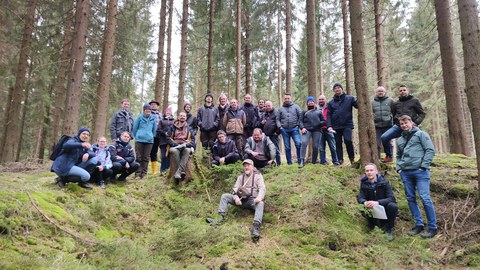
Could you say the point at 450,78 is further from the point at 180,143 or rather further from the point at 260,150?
the point at 180,143

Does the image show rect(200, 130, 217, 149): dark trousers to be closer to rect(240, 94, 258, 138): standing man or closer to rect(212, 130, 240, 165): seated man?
rect(212, 130, 240, 165): seated man

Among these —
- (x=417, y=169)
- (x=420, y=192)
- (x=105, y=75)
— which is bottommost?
(x=420, y=192)

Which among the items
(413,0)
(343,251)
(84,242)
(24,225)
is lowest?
(343,251)

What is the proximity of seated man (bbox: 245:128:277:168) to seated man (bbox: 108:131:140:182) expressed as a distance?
9.68 feet

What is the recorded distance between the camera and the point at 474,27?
5.89 meters

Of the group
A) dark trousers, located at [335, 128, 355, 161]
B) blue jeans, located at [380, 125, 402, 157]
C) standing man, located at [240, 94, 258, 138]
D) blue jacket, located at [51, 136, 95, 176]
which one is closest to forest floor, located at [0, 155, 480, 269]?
blue jacket, located at [51, 136, 95, 176]

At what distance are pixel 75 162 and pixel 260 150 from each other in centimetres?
430

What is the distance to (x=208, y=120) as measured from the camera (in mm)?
8812

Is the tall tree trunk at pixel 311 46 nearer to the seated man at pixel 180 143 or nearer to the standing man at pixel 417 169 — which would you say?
the seated man at pixel 180 143

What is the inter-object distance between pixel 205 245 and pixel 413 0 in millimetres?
11842

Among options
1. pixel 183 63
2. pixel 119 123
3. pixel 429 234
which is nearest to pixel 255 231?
pixel 429 234

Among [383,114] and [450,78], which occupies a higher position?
[450,78]

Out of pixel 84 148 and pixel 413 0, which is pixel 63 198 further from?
pixel 413 0

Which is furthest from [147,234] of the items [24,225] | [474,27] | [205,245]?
[474,27]
